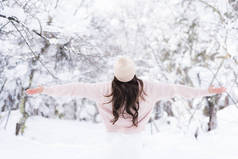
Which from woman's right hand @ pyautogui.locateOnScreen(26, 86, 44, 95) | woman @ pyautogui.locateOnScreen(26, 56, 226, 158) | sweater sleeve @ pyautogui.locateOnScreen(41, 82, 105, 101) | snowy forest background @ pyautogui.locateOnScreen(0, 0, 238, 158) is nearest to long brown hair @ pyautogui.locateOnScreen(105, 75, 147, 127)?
woman @ pyautogui.locateOnScreen(26, 56, 226, 158)

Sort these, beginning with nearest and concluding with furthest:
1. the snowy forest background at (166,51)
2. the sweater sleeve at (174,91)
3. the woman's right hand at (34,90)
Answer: the woman's right hand at (34,90) → the sweater sleeve at (174,91) → the snowy forest background at (166,51)

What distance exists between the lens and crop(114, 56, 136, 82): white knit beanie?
7.79ft

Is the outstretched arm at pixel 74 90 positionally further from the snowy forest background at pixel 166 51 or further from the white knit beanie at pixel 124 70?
the snowy forest background at pixel 166 51

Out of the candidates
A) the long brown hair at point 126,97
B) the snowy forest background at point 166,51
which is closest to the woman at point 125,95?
the long brown hair at point 126,97

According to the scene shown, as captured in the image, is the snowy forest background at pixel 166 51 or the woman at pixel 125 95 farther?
the snowy forest background at pixel 166 51

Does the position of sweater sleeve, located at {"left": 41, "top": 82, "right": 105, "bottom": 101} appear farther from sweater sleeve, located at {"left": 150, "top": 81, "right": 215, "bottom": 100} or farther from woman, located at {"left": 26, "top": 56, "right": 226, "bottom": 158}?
sweater sleeve, located at {"left": 150, "top": 81, "right": 215, "bottom": 100}

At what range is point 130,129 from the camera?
2510mm

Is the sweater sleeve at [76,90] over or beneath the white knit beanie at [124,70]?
beneath

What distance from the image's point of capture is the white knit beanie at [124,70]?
7.79ft

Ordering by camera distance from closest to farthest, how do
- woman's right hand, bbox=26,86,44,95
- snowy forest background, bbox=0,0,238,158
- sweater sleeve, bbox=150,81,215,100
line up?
woman's right hand, bbox=26,86,44,95 → sweater sleeve, bbox=150,81,215,100 → snowy forest background, bbox=0,0,238,158

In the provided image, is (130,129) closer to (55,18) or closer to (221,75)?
(55,18)

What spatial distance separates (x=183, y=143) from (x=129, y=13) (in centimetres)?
804

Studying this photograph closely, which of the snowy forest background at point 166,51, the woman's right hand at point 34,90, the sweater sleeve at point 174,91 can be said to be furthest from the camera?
the snowy forest background at point 166,51

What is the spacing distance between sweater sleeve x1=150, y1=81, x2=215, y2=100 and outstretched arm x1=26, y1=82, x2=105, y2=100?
21.0 inches
